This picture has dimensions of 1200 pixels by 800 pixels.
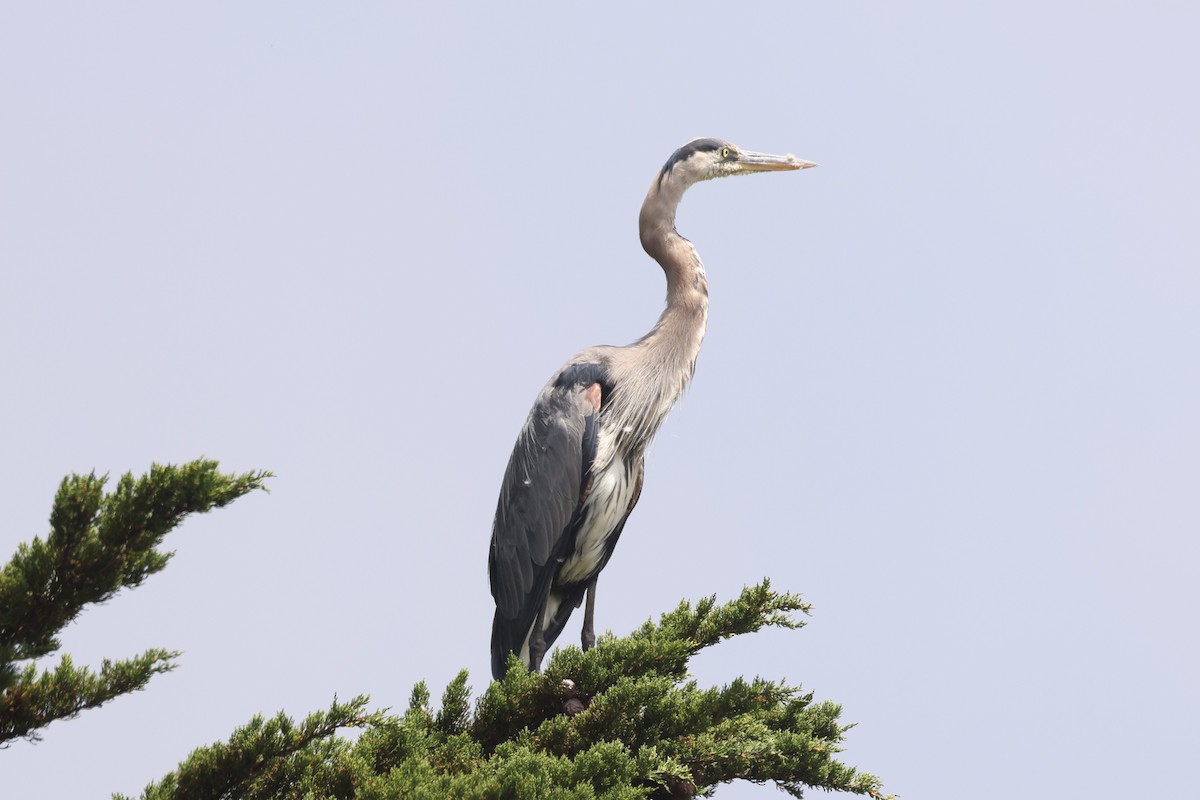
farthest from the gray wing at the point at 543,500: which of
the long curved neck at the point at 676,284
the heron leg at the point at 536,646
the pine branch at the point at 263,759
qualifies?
the pine branch at the point at 263,759

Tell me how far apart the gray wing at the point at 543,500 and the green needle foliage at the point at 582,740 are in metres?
1.41

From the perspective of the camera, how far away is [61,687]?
397 cm

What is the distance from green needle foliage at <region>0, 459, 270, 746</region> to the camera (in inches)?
151

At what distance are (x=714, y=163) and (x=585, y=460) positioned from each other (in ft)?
6.42

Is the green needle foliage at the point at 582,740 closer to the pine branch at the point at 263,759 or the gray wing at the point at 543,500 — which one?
the pine branch at the point at 263,759

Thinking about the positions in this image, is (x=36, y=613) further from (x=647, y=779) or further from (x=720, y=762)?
(x=720, y=762)

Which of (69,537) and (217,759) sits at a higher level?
(69,537)

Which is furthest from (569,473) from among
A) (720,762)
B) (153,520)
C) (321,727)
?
(153,520)

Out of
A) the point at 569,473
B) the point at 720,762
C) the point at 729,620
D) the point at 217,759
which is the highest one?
the point at 569,473

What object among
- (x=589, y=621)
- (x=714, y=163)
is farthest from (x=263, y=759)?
(x=714, y=163)

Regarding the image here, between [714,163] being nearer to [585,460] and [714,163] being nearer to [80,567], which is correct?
[585,460]

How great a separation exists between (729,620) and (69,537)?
2.52 m

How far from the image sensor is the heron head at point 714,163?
746 cm

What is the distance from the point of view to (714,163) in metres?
7.57
